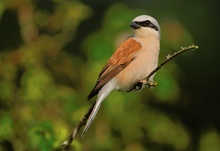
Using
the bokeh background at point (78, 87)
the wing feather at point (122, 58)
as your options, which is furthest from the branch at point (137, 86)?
the bokeh background at point (78, 87)

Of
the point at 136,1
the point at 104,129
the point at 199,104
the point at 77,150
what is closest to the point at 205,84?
the point at 199,104

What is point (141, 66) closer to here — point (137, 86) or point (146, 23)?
point (137, 86)

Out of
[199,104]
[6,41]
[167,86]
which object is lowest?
[199,104]

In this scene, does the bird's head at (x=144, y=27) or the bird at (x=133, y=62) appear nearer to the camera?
the bird's head at (x=144, y=27)

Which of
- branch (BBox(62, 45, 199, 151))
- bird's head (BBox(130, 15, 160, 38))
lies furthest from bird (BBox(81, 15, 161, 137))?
branch (BBox(62, 45, 199, 151))

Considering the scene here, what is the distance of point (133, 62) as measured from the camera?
3797mm

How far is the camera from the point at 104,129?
5211 mm

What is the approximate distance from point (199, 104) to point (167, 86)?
2.13 metres

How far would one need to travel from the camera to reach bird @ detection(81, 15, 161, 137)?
345cm

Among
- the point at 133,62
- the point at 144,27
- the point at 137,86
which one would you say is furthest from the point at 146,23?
the point at 133,62

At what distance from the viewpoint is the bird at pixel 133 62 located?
136 inches

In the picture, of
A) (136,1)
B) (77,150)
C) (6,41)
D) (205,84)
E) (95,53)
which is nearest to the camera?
(77,150)

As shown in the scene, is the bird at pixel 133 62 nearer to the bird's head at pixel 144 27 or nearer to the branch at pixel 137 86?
the bird's head at pixel 144 27

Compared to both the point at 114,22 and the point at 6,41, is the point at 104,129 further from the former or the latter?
the point at 6,41
